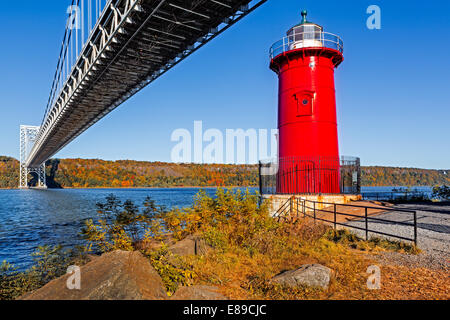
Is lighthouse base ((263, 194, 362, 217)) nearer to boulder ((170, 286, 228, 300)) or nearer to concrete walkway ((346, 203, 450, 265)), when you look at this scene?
concrete walkway ((346, 203, 450, 265))

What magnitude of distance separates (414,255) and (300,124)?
813cm

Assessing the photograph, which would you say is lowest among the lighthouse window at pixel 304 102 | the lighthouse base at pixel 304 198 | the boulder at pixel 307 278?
the boulder at pixel 307 278

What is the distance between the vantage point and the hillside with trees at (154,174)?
116 metres

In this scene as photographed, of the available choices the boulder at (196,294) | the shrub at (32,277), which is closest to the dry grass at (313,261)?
the boulder at (196,294)

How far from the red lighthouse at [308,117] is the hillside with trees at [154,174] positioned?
318 ft

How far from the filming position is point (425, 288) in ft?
14.2

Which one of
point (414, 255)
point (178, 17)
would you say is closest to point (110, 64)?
point (178, 17)

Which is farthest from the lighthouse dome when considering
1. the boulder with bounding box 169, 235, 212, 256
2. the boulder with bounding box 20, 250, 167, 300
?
the boulder with bounding box 20, 250, 167, 300

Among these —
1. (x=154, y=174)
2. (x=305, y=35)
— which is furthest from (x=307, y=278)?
(x=154, y=174)

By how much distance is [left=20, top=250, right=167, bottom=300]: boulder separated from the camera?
3643mm

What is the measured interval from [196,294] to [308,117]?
1069cm

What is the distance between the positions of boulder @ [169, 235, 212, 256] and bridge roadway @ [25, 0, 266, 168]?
7.66 m

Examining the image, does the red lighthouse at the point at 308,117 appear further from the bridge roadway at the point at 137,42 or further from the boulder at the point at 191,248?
the boulder at the point at 191,248

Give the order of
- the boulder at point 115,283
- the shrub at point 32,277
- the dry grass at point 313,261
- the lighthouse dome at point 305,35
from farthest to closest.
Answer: the lighthouse dome at point 305,35
the shrub at point 32,277
the dry grass at point 313,261
the boulder at point 115,283
